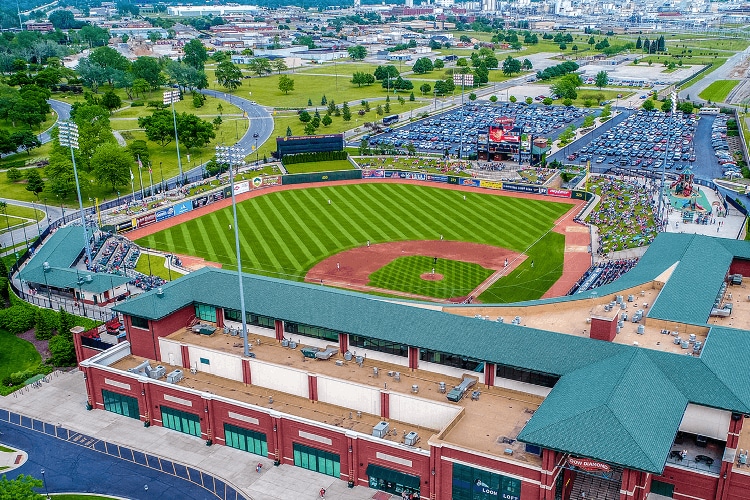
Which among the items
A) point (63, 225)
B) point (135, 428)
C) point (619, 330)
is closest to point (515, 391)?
point (619, 330)

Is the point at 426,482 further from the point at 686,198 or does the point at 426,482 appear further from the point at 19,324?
the point at 686,198

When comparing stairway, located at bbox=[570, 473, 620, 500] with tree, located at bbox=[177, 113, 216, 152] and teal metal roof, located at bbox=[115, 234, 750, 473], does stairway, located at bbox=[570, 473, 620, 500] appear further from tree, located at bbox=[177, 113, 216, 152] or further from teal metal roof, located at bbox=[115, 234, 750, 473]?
tree, located at bbox=[177, 113, 216, 152]

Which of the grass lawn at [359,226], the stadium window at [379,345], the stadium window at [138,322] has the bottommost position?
the grass lawn at [359,226]

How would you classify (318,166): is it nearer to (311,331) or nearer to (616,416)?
(311,331)

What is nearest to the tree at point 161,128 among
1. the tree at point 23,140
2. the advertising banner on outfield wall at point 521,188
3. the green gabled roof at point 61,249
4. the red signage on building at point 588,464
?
the tree at point 23,140

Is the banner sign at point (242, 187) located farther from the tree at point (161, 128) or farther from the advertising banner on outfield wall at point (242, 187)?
the tree at point (161, 128)

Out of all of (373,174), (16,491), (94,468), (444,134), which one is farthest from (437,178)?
(16,491)
